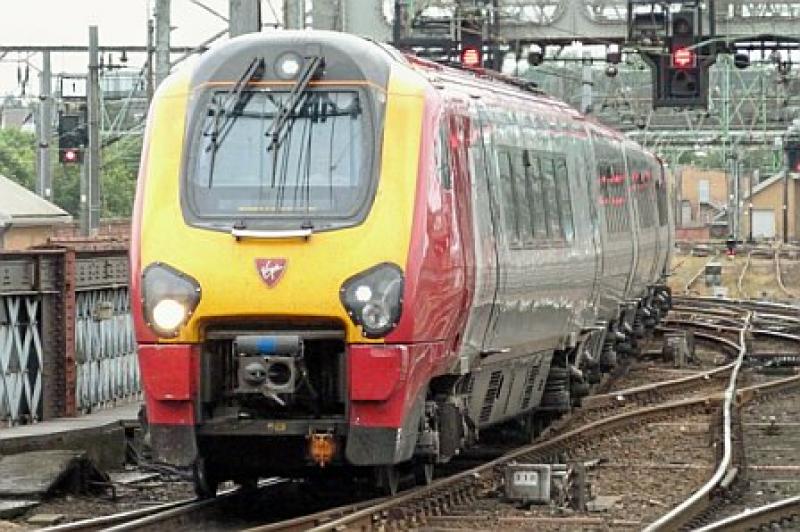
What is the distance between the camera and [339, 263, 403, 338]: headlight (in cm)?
1136

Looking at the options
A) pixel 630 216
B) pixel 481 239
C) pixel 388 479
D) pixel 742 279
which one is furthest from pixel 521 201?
pixel 742 279

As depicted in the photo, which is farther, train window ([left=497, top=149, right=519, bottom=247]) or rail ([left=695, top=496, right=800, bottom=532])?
train window ([left=497, top=149, right=519, bottom=247])

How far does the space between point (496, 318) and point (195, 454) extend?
2.85m

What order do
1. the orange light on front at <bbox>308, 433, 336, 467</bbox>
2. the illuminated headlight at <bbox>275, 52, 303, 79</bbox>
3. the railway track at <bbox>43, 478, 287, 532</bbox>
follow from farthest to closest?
1. the illuminated headlight at <bbox>275, 52, 303, 79</bbox>
2. the orange light on front at <bbox>308, 433, 336, 467</bbox>
3. the railway track at <bbox>43, 478, 287, 532</bbox>

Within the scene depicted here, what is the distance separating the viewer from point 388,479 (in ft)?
40.8

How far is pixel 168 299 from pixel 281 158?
1.10 meters

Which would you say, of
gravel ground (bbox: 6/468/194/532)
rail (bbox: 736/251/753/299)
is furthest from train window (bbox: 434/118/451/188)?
rail (bbox: 736/251/753/299)

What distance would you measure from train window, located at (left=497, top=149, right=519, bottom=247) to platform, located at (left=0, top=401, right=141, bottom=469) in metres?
3.46

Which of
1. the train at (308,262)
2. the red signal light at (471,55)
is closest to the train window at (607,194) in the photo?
the train at (308,262)

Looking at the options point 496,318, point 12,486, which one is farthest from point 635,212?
point 12,486

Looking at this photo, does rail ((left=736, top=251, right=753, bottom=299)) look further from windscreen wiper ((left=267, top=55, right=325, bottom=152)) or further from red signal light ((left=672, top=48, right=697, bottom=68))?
windscreen wiper ((left=267, top=55, right=325, bottom=152))

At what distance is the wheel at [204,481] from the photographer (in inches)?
493

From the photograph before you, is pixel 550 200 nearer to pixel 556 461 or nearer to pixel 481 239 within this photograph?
pixel 556 461

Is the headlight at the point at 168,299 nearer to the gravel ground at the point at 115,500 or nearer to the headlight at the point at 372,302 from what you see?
the headlight at the point at 372,302
